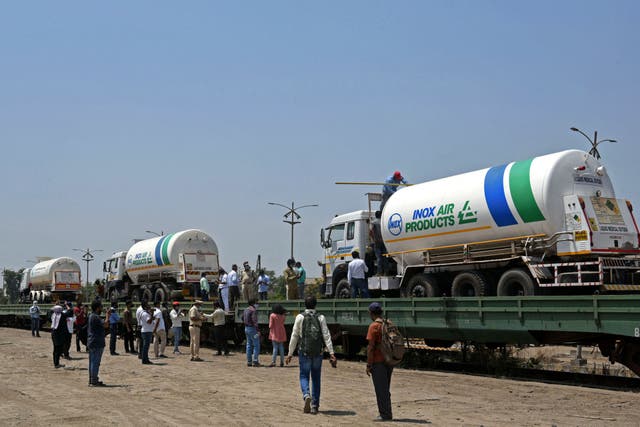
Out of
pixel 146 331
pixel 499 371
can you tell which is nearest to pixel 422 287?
pixel 499 371

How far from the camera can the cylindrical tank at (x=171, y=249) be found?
101 ft

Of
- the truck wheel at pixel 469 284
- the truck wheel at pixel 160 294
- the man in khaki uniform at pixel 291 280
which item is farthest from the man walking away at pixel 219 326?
the truck wheel at pixel 160 294

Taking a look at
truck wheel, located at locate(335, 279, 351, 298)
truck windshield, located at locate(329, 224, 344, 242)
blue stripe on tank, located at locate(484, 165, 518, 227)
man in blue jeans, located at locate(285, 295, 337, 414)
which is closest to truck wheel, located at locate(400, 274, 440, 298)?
truck wheel, located at locate(335, 279, 351, 298)

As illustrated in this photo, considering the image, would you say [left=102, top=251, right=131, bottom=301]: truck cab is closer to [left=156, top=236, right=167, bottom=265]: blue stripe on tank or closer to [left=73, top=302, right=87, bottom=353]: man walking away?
[left=156, top=236, right=167, bottom=265]: blue stripe on tank

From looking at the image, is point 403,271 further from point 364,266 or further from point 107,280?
point 107,280

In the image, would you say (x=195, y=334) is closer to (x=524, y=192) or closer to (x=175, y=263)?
(x=524, y=192)

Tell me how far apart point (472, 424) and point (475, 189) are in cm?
771

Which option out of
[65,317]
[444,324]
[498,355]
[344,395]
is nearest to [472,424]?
[344,395]

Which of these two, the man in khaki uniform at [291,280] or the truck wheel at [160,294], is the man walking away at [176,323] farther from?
the truck wheel at [160,294]

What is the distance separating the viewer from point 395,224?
18516mm

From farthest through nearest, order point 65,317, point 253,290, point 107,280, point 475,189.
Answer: point 107,280
point 253,290
point 65,317
point 475,189

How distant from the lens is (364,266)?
18.5m

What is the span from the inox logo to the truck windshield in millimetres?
2719

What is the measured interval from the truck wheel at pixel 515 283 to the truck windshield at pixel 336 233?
21.7 feet
